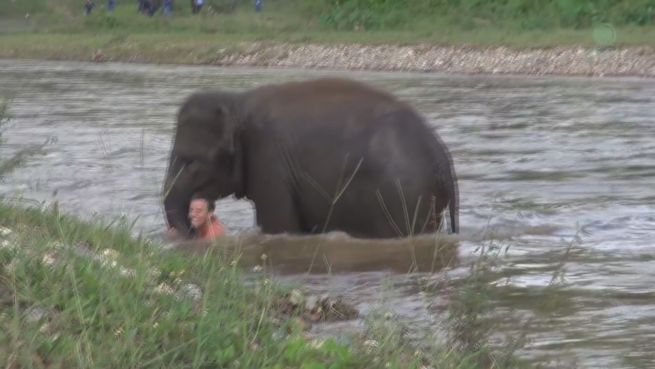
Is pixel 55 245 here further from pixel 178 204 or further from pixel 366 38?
pixel 366 38

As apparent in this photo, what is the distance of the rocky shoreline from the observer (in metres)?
33.7

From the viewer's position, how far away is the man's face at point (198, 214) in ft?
37.1


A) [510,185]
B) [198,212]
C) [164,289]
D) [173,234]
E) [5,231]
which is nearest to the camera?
[164,289]

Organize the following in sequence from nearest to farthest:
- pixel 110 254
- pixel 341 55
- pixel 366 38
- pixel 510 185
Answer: pixel 110 254 < pixel 510 185 < pixel 341 55 < pixel 366 38

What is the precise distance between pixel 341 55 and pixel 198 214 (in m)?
29.6

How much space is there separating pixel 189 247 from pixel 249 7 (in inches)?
1756

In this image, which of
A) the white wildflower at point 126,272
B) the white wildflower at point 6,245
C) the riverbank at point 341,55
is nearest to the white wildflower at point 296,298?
the white wildflower at point 126,272

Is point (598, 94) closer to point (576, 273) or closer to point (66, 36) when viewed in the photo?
point (576, 273)

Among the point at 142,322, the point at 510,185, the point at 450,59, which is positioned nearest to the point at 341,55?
the point at 450,59

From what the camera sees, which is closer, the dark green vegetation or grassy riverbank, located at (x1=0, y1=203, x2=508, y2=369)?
grassy riverbank, located at (x1=0, y1=203, x2=508, y2=369)

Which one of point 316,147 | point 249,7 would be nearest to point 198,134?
point 316,147

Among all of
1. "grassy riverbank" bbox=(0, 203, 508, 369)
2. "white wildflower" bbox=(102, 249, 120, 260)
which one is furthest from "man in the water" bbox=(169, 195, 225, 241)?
"grassy riverbank" bbox=(0, 203, 508, 369)

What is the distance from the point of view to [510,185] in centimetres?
1568

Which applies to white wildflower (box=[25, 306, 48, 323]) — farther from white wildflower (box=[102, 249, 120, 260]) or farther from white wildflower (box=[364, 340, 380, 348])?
white wildflower (box=[364, 340, 380, 348])
